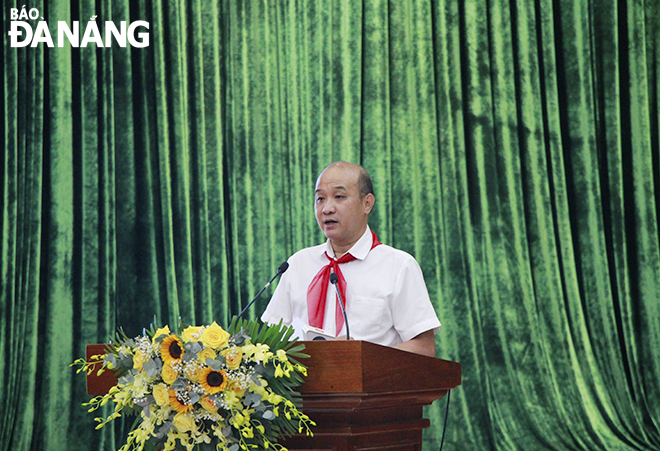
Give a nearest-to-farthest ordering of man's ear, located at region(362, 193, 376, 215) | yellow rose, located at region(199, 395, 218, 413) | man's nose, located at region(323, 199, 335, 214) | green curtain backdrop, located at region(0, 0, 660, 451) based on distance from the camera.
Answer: yellow rose, located at region(199, 395, 218, 413) < man's nose, located at region(323, 199, 335, 214) < man's ear, located at region(362, 193, 376, 215) < green curtain backdrop, located at region(0, 0, 660, 451)

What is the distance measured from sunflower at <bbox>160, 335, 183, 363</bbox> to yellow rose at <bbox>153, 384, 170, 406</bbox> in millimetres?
63

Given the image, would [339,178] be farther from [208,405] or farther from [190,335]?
[208,405]

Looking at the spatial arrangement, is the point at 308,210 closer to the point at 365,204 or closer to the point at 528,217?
the point at 528,217

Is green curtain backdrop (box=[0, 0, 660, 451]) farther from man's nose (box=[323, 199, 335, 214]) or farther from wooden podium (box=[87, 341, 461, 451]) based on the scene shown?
wooden podium (box=[87, 341, 461, 451])

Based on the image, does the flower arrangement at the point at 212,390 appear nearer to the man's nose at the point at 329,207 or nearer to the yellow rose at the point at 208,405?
the yellow rose at the point at 208,405

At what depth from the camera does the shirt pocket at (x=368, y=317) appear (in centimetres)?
249

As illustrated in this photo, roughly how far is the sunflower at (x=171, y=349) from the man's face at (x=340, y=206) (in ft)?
3.00

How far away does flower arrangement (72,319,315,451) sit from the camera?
1.76 metres

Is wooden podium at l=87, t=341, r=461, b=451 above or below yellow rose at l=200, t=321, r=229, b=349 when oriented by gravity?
below

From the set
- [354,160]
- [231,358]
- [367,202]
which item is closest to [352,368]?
[231,358]

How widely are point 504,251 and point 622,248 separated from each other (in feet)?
2.25

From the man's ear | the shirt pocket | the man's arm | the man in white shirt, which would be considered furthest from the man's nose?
the man's arm

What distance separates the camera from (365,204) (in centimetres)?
271

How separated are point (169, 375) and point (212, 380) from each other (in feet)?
0.34
